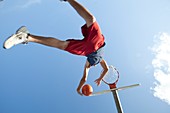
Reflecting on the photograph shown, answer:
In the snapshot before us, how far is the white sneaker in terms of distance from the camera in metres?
5.87

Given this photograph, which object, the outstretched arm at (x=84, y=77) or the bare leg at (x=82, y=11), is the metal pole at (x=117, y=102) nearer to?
the outstretched arm at (x=84, y=77)

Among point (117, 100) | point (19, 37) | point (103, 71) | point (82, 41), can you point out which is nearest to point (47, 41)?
point (19, 37)

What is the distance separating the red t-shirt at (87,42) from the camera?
6611 millimetres

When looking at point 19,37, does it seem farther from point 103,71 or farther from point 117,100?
point 103,71

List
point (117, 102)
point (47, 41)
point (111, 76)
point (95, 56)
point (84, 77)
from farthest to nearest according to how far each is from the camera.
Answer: point (111, 76)
point (84, 77)
point (95, 56)
point (117, 102)
point (47, 41)

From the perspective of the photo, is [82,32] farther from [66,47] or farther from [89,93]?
[89,93]

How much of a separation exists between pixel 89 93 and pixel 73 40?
1422 millimetres

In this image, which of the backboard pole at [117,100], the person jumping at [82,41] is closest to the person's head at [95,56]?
the person jumping at [82,41]

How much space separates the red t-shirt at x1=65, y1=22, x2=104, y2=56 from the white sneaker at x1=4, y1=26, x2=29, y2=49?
94 centimetres

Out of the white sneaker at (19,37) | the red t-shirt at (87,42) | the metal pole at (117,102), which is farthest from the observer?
the metal pole at (117,102)

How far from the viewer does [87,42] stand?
6.70 m

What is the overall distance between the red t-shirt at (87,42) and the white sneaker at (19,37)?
940 mm

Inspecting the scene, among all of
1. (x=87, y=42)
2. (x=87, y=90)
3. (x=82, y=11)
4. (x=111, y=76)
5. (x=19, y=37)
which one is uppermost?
(x=82, y=11)

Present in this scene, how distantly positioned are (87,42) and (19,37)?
1.48 metres
